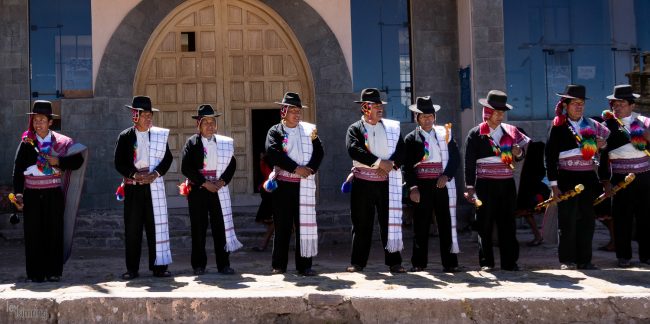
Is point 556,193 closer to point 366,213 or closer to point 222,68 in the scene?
Result: point 366,213

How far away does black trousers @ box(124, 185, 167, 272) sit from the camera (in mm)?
7957

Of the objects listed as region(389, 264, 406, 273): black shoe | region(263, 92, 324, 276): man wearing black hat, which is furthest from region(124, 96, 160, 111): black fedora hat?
region(389, 264, 406, 273): black shoe

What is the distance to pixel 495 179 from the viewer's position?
7.96 m

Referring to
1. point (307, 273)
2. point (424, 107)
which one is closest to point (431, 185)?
point (424, 107)

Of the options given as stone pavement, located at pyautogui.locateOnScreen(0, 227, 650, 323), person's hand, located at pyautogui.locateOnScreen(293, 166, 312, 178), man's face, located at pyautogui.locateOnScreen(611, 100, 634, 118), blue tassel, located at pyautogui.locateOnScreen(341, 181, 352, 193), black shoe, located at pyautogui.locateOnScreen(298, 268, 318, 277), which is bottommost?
stone pavement, located at pyautogui.locateOnScreen(0, 227, 650, 323)

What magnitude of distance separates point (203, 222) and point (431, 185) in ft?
8.15

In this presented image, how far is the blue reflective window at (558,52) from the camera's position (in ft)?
40.2

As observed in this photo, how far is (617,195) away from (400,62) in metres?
5.05

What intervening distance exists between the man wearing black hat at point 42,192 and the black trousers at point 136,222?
2.18ft

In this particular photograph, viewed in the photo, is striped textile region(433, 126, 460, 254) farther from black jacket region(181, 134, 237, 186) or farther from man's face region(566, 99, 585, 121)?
black jacket region(181, 134, 237, 186)

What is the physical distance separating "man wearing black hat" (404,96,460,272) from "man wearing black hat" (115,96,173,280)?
267 centimetres

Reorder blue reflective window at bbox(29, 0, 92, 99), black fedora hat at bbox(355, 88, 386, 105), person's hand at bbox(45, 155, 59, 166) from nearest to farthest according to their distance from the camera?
person's hand at bbox(45, 155, 59, 166) < black fedora hat at bbox(355, 88, 386, 105) < blue reflective window at bbox(29, 0, 92, 99)

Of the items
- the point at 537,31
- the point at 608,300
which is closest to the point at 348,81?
the point at 537,31

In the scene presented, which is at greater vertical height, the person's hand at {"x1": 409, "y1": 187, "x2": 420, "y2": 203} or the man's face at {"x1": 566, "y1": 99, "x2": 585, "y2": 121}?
the man's face at {"x1": 566, "y1": 99, "x2": 585, "y2": 121}
